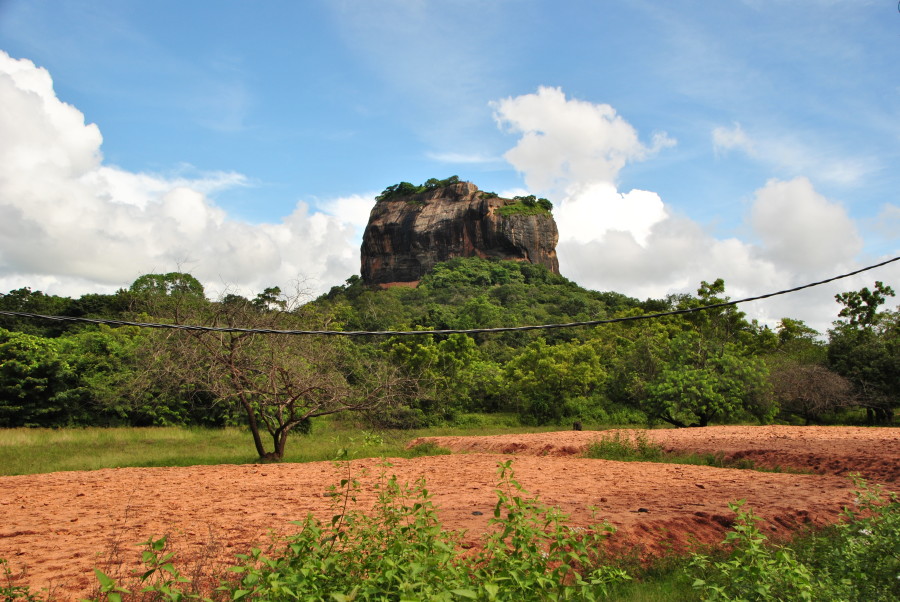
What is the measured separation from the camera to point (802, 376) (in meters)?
28.0

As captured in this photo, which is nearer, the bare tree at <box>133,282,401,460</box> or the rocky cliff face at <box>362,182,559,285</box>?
the bare tree at <box>133,282,401,460</box>

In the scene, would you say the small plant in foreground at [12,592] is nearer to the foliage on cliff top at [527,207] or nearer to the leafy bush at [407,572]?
the leafy bush at [407,572]

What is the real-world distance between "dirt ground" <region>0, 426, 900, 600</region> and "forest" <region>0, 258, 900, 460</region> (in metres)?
2.21

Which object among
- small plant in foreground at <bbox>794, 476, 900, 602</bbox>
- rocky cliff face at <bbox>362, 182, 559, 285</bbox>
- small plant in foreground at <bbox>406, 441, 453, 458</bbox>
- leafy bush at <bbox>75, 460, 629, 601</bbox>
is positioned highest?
rocky cliff face at <bbox>362, 182, 559, 285</bbox>

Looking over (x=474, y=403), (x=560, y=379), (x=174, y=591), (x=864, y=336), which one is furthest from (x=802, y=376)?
(x=174, y=591)

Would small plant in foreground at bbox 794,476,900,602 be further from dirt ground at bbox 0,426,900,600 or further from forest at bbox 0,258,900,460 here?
forest at bbox 0,258,900,460

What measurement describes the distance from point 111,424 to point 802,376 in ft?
95.6

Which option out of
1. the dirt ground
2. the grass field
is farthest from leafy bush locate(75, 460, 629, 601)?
the grass field

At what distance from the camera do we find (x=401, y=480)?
1177 centimetres

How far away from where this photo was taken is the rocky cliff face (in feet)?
288

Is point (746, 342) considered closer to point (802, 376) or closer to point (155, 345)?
point (802, 376)

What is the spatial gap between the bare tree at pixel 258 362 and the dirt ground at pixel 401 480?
1.51 m

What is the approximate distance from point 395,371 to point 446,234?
7534 cm

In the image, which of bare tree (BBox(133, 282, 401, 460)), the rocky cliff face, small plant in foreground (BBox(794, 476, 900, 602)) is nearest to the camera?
small plant in foreground (BBox(794, 476, 900, 602))
